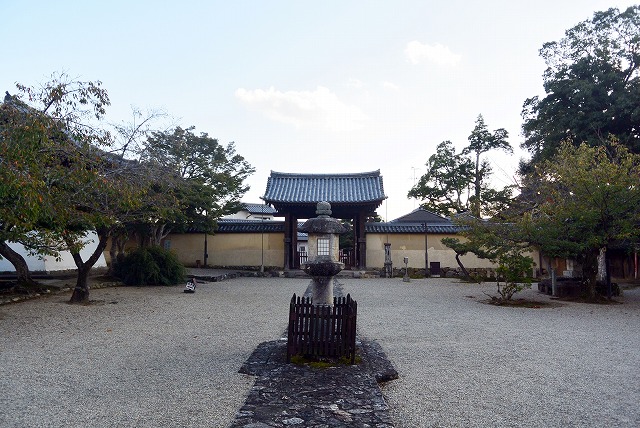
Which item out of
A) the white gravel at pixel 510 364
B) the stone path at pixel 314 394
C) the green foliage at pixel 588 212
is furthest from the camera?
the green foliage at pixel 588 212

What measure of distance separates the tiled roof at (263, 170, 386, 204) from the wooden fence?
14.7 metres

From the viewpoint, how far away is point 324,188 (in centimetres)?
2175

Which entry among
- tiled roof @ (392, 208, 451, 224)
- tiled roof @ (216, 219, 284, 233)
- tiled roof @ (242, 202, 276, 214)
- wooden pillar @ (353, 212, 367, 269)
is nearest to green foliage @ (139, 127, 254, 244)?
Answer: tiled roof @ (216, 219, 284, 233)

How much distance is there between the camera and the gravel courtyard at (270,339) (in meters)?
3.84

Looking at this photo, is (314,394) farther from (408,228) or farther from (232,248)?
(232,248)

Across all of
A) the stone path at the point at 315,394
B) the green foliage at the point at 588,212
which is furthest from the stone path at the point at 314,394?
the green foliage at the point at 588,212

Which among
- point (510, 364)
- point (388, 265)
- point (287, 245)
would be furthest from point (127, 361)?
point (388, 265)

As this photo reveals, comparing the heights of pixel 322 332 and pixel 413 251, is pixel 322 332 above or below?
below

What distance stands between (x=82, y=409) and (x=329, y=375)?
2342mm

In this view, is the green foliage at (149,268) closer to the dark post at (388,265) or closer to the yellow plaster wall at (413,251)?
the dark post at (388,265)

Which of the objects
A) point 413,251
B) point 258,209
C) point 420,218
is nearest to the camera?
point 413,251

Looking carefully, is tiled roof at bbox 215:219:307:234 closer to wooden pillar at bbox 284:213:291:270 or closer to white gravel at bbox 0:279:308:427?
wooden pillar at bbox 284:213:291:270

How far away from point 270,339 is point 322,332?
6.10 feet

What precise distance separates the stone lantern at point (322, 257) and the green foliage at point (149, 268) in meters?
10.0
